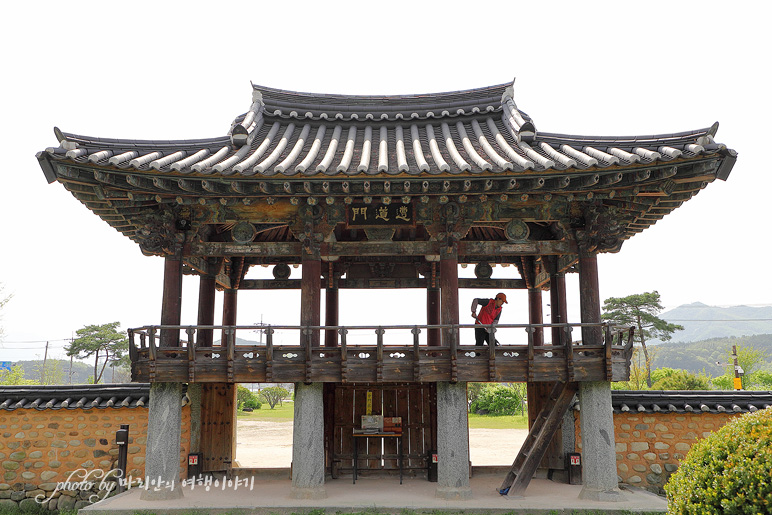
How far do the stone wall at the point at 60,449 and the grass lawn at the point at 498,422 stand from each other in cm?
2134

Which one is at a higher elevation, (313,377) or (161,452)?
(313,377)

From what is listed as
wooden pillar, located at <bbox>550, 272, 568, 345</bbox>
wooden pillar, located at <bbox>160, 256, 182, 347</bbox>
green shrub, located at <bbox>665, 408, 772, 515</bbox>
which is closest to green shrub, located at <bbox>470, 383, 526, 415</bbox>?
→ wooden pillar, located at <bbox>550, 272, 568, 345</bbox>

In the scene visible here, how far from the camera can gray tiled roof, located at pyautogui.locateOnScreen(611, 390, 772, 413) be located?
1198 cm

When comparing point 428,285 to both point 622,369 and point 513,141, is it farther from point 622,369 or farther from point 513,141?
point 622,369

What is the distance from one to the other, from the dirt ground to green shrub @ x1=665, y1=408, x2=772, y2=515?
11.5 meters

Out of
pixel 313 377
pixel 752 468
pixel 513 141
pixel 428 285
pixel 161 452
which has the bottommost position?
pixel 161 452

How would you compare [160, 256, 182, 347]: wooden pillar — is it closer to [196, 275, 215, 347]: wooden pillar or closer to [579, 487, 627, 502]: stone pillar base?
[196, 275, 215, 347]: wooden pillar

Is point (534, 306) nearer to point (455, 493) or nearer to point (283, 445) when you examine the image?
point (455, 493)

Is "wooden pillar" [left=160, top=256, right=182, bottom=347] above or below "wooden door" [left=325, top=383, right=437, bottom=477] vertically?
above

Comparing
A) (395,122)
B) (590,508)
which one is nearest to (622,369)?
(590,508)

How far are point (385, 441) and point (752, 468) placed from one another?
9.18m

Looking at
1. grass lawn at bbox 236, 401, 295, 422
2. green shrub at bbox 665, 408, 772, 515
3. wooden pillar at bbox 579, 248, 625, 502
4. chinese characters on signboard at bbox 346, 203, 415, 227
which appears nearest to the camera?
green shrub at bbox 665, 408, 772, 515

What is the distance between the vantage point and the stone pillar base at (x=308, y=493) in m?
10.2

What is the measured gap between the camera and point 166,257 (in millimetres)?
11164
